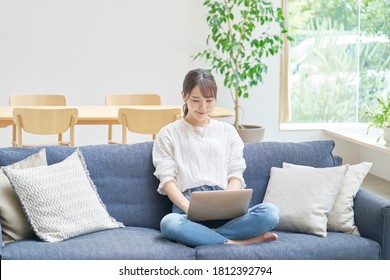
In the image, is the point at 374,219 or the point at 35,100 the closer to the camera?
the point at 374,219

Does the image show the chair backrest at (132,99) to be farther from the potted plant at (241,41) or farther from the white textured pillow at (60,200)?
the white textured pillow at (60,200)

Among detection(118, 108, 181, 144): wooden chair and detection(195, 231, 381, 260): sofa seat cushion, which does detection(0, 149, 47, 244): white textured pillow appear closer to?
detection(195, 231, 381, 260): sofa seat cushion

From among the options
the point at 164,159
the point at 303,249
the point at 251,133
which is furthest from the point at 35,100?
the point at 303,249

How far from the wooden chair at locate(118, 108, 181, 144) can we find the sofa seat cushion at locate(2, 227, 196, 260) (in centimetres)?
211

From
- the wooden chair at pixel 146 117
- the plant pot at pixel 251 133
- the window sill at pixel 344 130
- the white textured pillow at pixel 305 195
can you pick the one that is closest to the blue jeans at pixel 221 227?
the white textured pillow at pixel 305 195

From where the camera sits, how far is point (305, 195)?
3.70 meters

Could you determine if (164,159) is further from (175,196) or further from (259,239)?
(259,239)

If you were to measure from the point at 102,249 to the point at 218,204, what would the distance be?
1.80ft

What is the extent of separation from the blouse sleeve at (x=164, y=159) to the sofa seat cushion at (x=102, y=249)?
13.1 inches

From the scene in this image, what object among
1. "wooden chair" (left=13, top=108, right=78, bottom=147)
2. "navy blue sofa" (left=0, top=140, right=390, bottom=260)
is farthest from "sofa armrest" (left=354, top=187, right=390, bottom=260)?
"wooden chair" (left=13, top=108, right=78, bottom=147)

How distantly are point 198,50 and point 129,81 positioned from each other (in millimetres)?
748

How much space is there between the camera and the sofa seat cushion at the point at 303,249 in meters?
3.33
